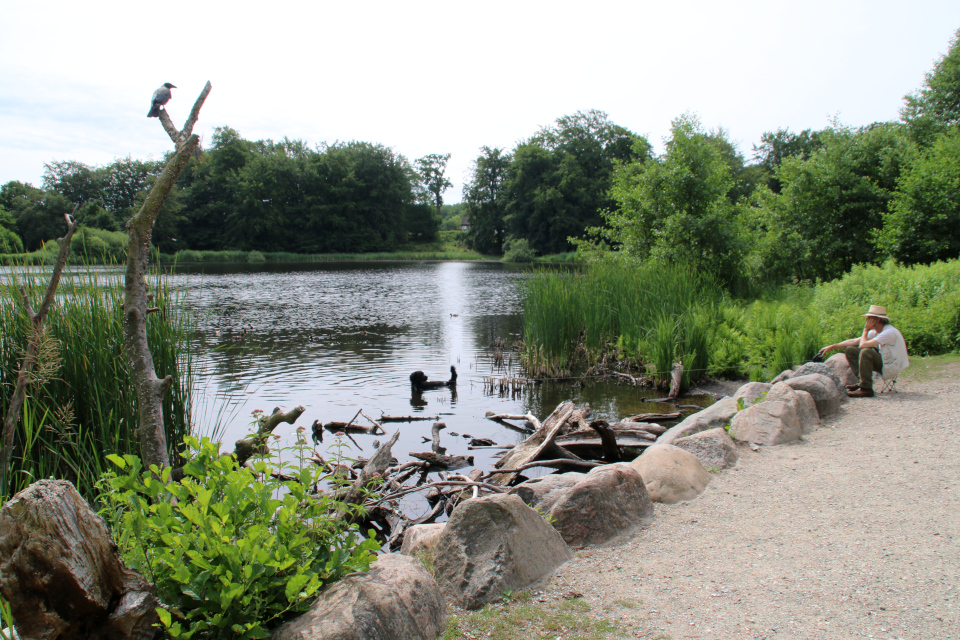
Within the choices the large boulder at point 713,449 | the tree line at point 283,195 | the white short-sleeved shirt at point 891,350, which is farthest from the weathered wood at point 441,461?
the tree line at point 283,195

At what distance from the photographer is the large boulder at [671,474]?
4.54 metres

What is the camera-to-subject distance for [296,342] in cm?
1569

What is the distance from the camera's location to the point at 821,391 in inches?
269

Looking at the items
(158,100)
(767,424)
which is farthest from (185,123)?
(767,424)

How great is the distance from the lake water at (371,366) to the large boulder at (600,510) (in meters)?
2.73

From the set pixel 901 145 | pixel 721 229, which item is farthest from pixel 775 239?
pixel 901 145

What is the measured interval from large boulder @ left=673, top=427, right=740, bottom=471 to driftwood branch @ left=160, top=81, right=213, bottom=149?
4581 mm

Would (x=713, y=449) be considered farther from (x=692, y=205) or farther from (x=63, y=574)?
(x=692, y=205)

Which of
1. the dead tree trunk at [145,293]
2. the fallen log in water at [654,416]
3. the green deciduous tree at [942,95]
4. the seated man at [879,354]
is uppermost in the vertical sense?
the green deciduous tree at [942,95]

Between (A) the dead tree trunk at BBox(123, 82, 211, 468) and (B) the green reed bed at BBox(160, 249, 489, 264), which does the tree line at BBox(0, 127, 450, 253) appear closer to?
(B) the green reed bed at BBox(160, 249, 489, 264)

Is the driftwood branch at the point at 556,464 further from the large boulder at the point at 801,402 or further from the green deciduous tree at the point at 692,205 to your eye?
the green deciduous tree at the point at 692,205

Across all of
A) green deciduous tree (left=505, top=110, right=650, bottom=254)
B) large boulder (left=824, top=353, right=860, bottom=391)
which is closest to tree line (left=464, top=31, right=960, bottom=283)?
large boulder (left=824, top=353, right=860, bottom=391)

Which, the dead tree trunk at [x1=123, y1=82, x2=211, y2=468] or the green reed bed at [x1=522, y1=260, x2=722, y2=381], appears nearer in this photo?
the dead tree trunk at [x1=123, y1=82, x2=211, y2=468]

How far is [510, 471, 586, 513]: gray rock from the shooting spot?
4.39 meters
